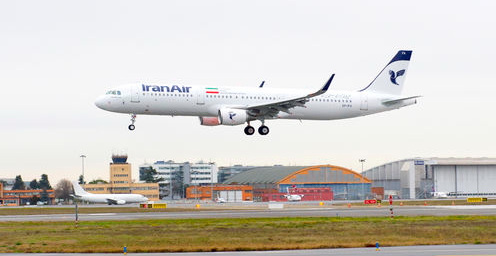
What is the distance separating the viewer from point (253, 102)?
69500mm

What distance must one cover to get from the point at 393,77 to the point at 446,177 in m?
93.3

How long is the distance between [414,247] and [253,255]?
797cm

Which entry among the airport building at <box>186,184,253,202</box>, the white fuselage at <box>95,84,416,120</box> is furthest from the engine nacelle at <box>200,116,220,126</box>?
the airport building at <box>186,184,253,202</box>

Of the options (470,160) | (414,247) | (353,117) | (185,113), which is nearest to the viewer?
(414,247)

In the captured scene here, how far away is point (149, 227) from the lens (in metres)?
50.6

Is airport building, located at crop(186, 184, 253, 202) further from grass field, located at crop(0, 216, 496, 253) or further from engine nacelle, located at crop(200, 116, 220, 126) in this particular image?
grass field, located at crop(0, 216, 496, 253)

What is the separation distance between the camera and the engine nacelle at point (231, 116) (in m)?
66.9

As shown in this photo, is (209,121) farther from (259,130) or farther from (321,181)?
(321,181)

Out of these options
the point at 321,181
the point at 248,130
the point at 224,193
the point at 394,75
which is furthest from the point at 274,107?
the point at 321,181

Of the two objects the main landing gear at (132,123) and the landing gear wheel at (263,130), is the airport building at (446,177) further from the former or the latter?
the main landing gear at (132,123)

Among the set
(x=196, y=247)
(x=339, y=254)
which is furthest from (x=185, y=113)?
(x=339, y=254)

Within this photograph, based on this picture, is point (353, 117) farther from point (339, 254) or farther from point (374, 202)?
point (339, 254)

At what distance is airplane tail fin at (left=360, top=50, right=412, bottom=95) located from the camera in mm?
76625

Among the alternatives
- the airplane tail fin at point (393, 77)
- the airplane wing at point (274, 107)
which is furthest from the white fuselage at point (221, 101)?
the airplane tail fin at point (393, 77)
